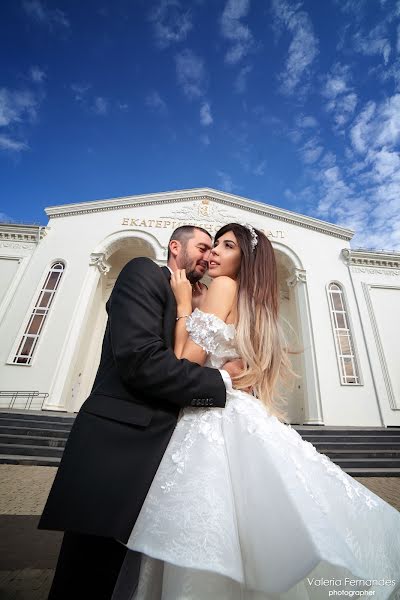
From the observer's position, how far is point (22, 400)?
8.64m

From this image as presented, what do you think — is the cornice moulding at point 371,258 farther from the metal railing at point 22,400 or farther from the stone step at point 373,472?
the metal railing at point 22,400

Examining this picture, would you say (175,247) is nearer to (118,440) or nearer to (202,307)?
(202,307)

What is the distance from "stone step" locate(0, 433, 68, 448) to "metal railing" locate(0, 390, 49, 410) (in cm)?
354

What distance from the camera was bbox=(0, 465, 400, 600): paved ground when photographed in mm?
1508

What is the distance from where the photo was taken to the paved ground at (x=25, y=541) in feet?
4.95

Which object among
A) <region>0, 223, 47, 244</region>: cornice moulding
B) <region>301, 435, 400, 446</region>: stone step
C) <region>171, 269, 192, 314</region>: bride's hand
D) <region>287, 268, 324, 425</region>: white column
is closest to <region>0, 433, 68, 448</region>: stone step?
<region>171, 269, 192, 314</region>: bride's hand

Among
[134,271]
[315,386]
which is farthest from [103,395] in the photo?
[315,386]

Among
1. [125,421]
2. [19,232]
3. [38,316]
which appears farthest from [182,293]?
[19,232]

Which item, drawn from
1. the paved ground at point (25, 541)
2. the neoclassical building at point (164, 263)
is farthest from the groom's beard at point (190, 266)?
the neoclassical building at point (164, 263)

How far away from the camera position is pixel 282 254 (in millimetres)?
11938

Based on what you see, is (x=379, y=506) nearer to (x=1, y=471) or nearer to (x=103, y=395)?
(x=103, y=395)

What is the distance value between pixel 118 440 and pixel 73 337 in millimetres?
9740

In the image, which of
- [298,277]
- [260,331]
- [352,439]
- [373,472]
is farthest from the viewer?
[298,277]

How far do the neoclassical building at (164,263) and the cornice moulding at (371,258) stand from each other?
0.05 m
